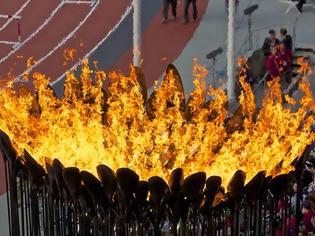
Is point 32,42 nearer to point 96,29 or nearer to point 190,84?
point 96,29

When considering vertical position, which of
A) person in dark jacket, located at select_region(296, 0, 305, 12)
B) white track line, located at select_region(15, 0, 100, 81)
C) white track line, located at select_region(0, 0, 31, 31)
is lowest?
white track line, located at select_region(15, 0, 100, 81)

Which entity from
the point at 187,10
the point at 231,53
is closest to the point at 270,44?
the point at 231,53

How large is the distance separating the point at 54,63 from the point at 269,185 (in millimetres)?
9171

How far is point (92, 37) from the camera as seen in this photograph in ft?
51.5

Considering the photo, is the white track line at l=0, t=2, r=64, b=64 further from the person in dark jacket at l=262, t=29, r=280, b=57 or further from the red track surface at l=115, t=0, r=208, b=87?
the person in dark jacket at l=262, t=29, r=280, b=57

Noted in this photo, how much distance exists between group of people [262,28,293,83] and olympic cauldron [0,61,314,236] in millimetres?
5294

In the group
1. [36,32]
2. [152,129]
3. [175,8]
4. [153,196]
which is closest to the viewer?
[153,196]

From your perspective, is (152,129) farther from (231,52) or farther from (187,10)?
(187,10)

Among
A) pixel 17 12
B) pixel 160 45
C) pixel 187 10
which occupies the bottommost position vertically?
pixel 160 45

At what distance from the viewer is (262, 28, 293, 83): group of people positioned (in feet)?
40.2

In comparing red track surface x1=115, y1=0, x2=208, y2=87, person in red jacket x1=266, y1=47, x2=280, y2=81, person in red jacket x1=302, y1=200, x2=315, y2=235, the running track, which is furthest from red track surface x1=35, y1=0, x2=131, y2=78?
person in red jacket x1=302, y1=200, x2=315, y2=235

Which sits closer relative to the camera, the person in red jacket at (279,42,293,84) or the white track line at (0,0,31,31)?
the person in red jacket at (279,42,293,84)

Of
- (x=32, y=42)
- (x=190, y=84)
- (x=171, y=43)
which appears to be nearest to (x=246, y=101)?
(x=190, y=84)

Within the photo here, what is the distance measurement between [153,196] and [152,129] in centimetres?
91
